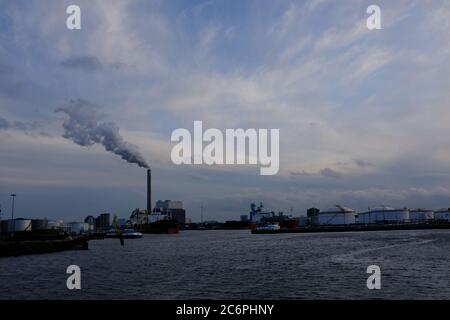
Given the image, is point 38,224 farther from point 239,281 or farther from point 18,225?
point 239,281

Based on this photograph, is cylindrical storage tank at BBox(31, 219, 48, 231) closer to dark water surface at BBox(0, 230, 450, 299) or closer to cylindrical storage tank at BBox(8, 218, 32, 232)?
cylindrical storage tank at BBox(8, 218, 32, 232)

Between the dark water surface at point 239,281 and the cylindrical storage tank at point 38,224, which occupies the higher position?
the cylindrical storage tank at point 38,224

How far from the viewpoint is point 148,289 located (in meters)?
41.0

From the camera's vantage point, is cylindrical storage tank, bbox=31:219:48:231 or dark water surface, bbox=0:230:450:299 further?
cylindrical storage tank, bbox=31:219:48:231

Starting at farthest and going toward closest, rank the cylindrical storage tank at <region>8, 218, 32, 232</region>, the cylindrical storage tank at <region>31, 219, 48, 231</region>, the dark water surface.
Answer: the cylindrical storage tank at <region>31, 219, 48, 231</region> → the cylindrical storage tank at <region>8, 218, 32, 232</region> → the dark water surface

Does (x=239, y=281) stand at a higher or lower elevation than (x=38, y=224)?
lower

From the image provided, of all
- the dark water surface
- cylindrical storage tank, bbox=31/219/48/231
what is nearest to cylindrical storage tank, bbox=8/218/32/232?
cylindrical storage tank, bbox=31/219/48/231

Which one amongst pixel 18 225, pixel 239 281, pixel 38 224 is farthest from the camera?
pixel 38 224

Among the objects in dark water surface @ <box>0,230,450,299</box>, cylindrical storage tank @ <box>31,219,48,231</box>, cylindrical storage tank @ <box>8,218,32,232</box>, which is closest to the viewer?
dark water surface @ <box>0,230,450,299</box>

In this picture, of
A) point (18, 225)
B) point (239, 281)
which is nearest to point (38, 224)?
point (18, 225)

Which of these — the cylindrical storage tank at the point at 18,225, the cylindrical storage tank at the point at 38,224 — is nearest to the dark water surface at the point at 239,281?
the cylindrical storage tank at the point at 18,225

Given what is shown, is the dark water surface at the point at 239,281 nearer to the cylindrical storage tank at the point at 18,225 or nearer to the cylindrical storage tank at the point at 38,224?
the cylindrical storage tank at the point at 18,225
